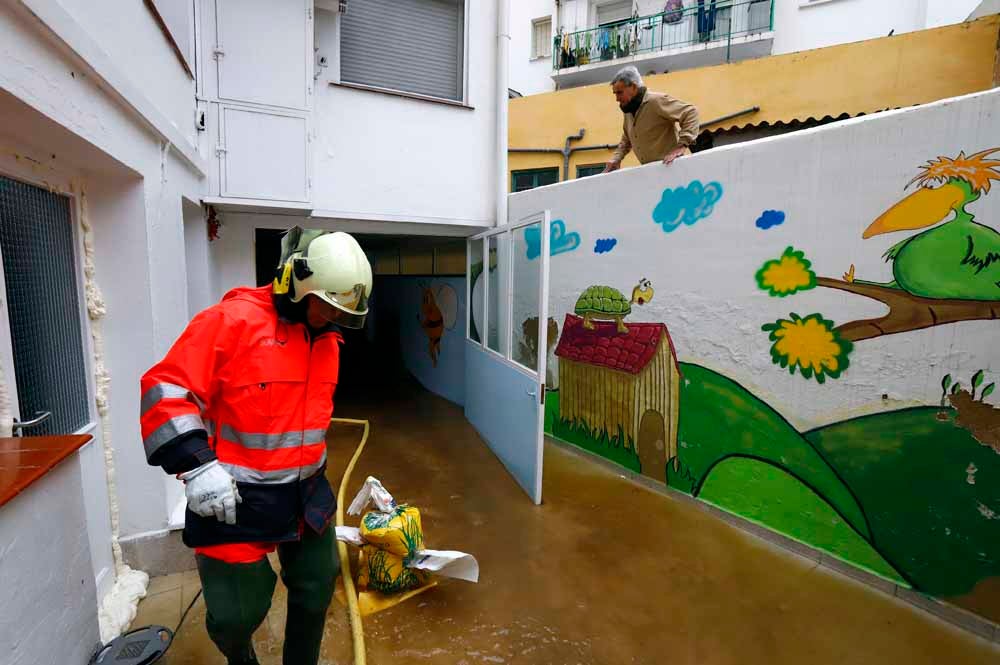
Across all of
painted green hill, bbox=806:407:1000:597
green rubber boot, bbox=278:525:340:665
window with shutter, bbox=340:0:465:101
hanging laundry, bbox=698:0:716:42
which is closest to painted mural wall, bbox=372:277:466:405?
window with shutter, bbox=340:0:465:101

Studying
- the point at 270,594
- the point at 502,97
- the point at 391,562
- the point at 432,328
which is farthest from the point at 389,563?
the point at 432,328

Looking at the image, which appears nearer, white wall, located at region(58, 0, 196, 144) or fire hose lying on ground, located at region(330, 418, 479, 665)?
white wall, located at region(58, 0, 196, 144)

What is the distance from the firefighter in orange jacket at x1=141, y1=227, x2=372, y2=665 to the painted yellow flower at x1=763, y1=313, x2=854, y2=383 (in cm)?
306

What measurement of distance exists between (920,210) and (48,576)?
14.5 feet

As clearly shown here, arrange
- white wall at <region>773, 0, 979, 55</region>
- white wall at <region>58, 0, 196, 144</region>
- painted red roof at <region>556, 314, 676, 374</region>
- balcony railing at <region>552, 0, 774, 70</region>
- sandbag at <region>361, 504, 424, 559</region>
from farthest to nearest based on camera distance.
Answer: balcony railing at <region>552, 0, 774, 70</region>, white wall at <region>773, 0, 979, 55</region>, painted red roof at <region>556, 314, 676, 374</region>, sandbag at <region>361, 504, 424, 559</region>, white wall at <region>58, 0, 196, 144</region>

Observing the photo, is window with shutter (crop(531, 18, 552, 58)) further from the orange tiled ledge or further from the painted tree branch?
the orange tiled ledge

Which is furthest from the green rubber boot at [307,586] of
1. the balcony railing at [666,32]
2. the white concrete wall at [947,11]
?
the balcony railing at [666,32]

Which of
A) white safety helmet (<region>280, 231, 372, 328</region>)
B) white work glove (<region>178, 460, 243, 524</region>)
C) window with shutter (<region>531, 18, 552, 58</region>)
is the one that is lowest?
white work glove (<region>178, 460, 243, 524</region>)

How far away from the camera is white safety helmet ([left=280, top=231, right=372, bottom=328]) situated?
1.79 meters

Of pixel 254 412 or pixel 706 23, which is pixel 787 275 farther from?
pixel 706 23

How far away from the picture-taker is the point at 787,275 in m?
3.57

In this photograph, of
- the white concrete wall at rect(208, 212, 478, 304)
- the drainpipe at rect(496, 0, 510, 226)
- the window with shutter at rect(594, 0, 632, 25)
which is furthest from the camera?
the window with shutter at rect(594, 0, 632, 25)

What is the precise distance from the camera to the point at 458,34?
5.76m

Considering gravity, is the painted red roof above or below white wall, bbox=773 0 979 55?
below
